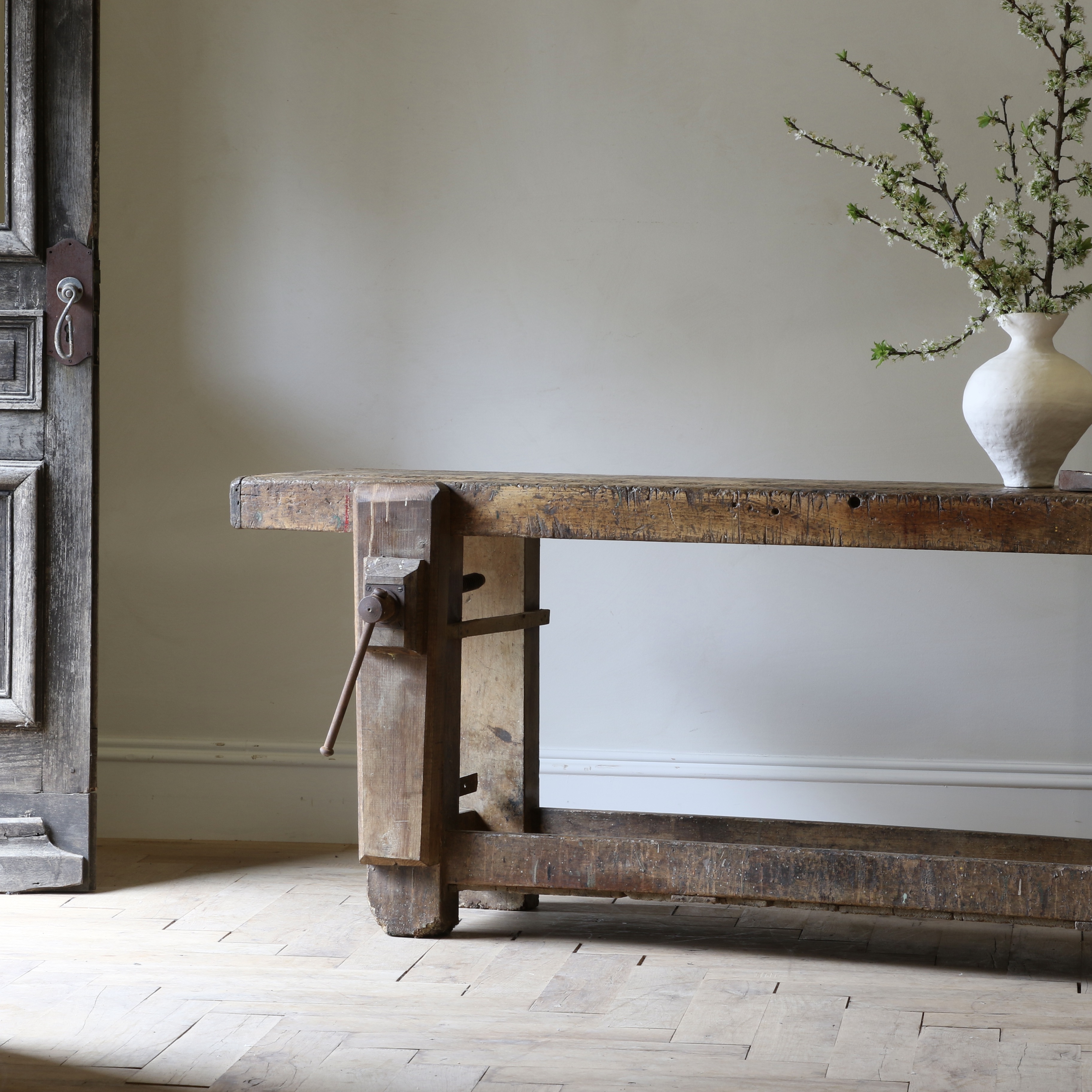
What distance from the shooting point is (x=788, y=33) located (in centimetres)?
282

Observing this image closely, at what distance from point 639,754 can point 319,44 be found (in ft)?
5.62

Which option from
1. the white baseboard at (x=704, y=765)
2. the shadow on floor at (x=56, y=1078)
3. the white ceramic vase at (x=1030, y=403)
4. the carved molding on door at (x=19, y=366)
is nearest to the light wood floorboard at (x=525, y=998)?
the shadow on floor at (x=56, y=1078)

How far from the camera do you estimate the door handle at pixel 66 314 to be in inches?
101

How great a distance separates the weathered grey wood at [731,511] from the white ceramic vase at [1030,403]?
0.22 ft

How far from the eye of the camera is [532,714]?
97.0 inches

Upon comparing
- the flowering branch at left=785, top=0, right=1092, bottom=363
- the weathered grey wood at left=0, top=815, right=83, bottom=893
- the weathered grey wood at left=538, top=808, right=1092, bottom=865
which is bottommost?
the weathered grey wood at left=0, top=815, right=83, bottom=893

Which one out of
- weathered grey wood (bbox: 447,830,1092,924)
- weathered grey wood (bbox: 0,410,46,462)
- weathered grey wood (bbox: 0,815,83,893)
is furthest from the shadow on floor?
weathered grey wood (bbox: 0,410,46,462)

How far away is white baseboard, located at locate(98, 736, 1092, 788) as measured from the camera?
2795 mm

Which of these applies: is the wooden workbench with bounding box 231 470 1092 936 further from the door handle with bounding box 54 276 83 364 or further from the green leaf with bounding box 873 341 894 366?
the door handle with bounding box 54 276 83 364

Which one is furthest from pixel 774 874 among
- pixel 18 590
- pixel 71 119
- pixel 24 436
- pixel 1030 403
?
pixel 71 119

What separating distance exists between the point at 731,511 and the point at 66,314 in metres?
1.38

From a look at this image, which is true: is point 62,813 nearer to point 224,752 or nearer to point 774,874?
point 224,752

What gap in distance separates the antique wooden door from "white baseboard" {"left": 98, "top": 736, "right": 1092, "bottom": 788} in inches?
17.5

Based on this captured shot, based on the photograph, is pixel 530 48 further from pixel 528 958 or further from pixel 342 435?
pixel 528 958
